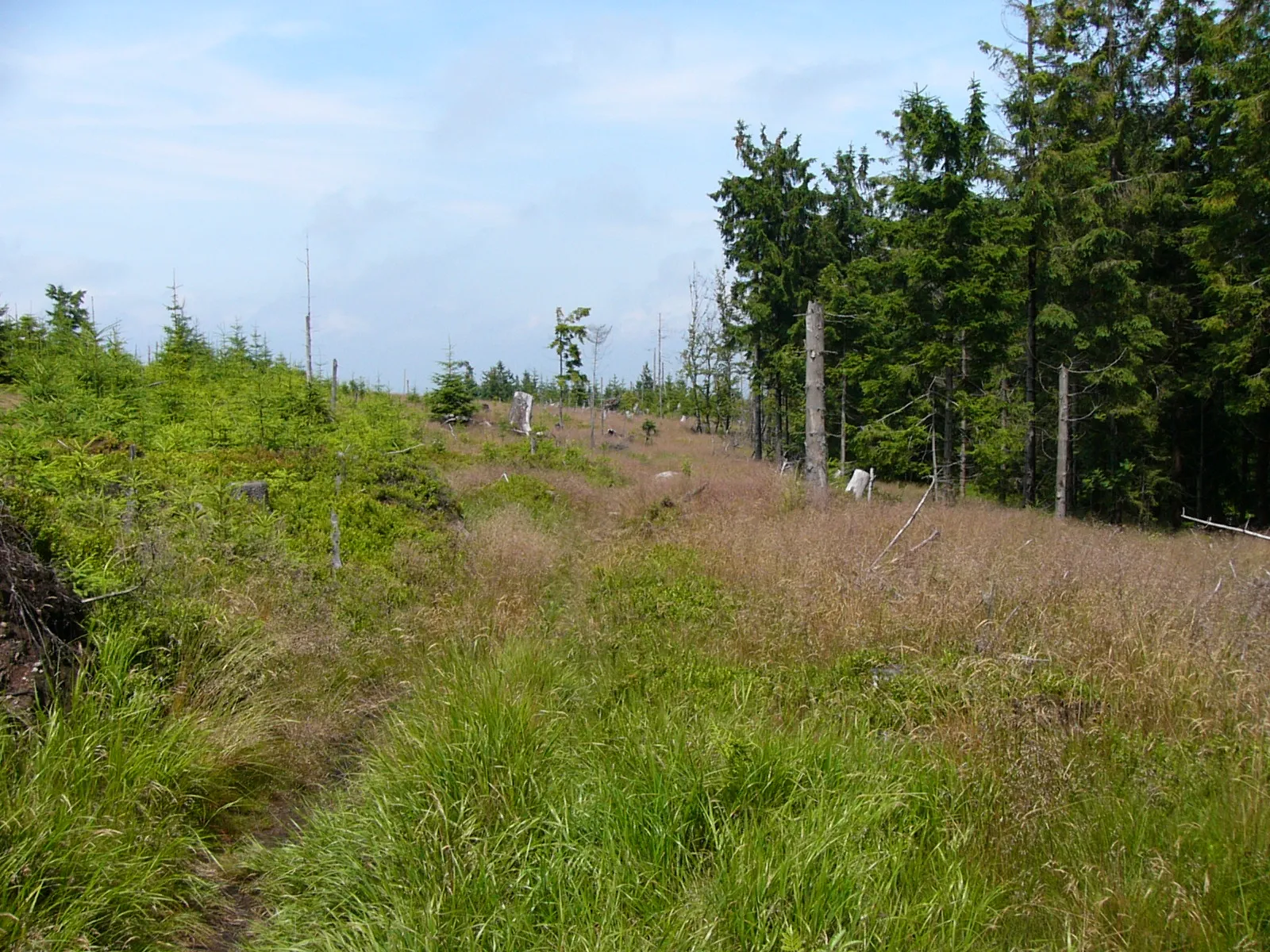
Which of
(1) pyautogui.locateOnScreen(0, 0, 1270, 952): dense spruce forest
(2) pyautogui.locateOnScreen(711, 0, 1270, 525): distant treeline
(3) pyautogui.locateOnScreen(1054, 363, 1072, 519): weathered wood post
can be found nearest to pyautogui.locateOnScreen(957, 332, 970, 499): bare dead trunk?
(2) pyautogui.locateOnScreen(711, 0, 1270, 525): distant treeline

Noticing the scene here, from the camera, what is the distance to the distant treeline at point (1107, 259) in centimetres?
1788

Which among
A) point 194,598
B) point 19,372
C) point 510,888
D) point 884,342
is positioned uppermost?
point 884,342

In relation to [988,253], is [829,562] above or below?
below

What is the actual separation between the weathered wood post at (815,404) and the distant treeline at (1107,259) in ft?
13.5

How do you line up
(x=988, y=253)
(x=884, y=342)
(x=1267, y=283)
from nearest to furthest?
1. (x=1267, y=283)
2. (x=988, y=253)
3. (x=884, y=342)

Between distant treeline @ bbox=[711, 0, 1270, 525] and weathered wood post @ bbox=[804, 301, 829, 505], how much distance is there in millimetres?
4107

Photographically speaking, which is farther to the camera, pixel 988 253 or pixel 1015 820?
pixel 988 253

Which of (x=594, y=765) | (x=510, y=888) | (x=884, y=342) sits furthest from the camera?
(x=884, y=342)

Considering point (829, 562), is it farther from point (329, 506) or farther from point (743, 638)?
point (329, 506)

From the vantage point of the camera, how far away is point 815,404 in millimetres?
14375

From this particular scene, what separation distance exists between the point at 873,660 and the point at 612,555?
5.55m

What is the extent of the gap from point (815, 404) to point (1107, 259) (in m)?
10.5

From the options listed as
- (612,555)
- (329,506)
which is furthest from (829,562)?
(329,506)

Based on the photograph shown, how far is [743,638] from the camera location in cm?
596
